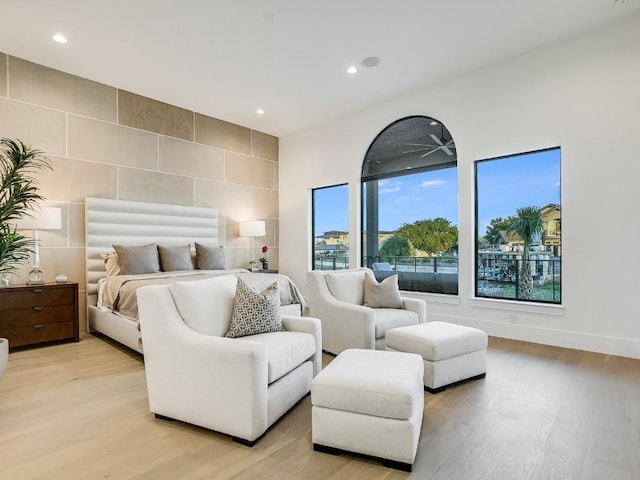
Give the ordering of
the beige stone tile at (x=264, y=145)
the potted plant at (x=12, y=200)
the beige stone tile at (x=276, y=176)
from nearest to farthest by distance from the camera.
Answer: the potted plant at (x=12, y=200) < the beige stone tile at (x=264, y=145) < the beige stone tile at (x=276, y=176)

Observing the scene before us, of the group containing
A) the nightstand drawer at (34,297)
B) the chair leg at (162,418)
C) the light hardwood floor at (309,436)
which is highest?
the nightstand drawer at (34,297)

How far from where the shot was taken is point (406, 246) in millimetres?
Result: 5461

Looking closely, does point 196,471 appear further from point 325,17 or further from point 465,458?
point 325,17

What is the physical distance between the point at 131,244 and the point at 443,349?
4.21m

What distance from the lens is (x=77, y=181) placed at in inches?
181

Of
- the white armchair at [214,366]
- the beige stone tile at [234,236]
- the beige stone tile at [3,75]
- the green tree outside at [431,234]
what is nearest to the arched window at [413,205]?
the green tree outside at [431,234]

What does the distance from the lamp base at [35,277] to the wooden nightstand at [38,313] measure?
8 centimetres

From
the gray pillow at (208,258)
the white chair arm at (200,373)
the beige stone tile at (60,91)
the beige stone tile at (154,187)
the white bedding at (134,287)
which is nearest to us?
the white chair arm at (200,373)

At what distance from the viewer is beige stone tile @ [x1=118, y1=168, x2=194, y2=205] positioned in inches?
199

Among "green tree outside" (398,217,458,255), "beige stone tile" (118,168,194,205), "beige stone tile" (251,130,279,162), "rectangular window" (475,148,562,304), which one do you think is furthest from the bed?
"rectangular window" (475,148,562,304)

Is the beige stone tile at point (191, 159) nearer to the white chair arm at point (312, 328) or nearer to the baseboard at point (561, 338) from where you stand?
the white chair arm at point (312, 328)

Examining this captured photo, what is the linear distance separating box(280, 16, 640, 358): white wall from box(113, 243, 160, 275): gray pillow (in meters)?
3.66

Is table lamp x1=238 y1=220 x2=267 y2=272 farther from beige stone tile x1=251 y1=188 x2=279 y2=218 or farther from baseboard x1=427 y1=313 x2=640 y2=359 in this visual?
baseboard x1=427 y1=313 x2=640 y2=359

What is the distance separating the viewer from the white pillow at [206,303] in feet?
7.65
